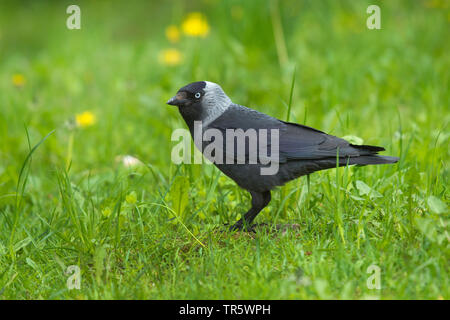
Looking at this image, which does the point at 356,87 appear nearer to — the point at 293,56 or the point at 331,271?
the point at 293,56

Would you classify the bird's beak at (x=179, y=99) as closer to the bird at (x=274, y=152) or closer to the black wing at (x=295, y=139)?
the bird at (x=274, y=152)

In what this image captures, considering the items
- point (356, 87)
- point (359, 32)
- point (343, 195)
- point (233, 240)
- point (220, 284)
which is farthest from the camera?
point (359, 32)

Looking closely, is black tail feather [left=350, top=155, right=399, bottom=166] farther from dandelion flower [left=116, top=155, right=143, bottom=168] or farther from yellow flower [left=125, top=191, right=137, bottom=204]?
dandelion flower [left=116, top=155, right=143, bottom=168]

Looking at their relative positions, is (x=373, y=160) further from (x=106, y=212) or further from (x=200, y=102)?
(x=106, y=212)

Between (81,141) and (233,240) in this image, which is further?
(81,141)

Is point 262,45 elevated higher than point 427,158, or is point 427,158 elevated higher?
point 262,45

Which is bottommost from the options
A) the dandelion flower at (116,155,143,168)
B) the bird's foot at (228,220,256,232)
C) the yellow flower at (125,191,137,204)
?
the bird's foot at (228,220,256,232)

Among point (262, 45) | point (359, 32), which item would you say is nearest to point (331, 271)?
point (262, 45)

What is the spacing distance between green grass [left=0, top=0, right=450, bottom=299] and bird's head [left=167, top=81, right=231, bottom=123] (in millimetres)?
415

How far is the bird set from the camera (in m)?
3.14

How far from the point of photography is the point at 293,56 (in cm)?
627

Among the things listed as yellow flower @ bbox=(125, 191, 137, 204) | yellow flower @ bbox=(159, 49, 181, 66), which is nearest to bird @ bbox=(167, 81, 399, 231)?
yellow flower @ bbox=(125, 191, 137, 204)

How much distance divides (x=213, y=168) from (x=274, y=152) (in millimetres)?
794
